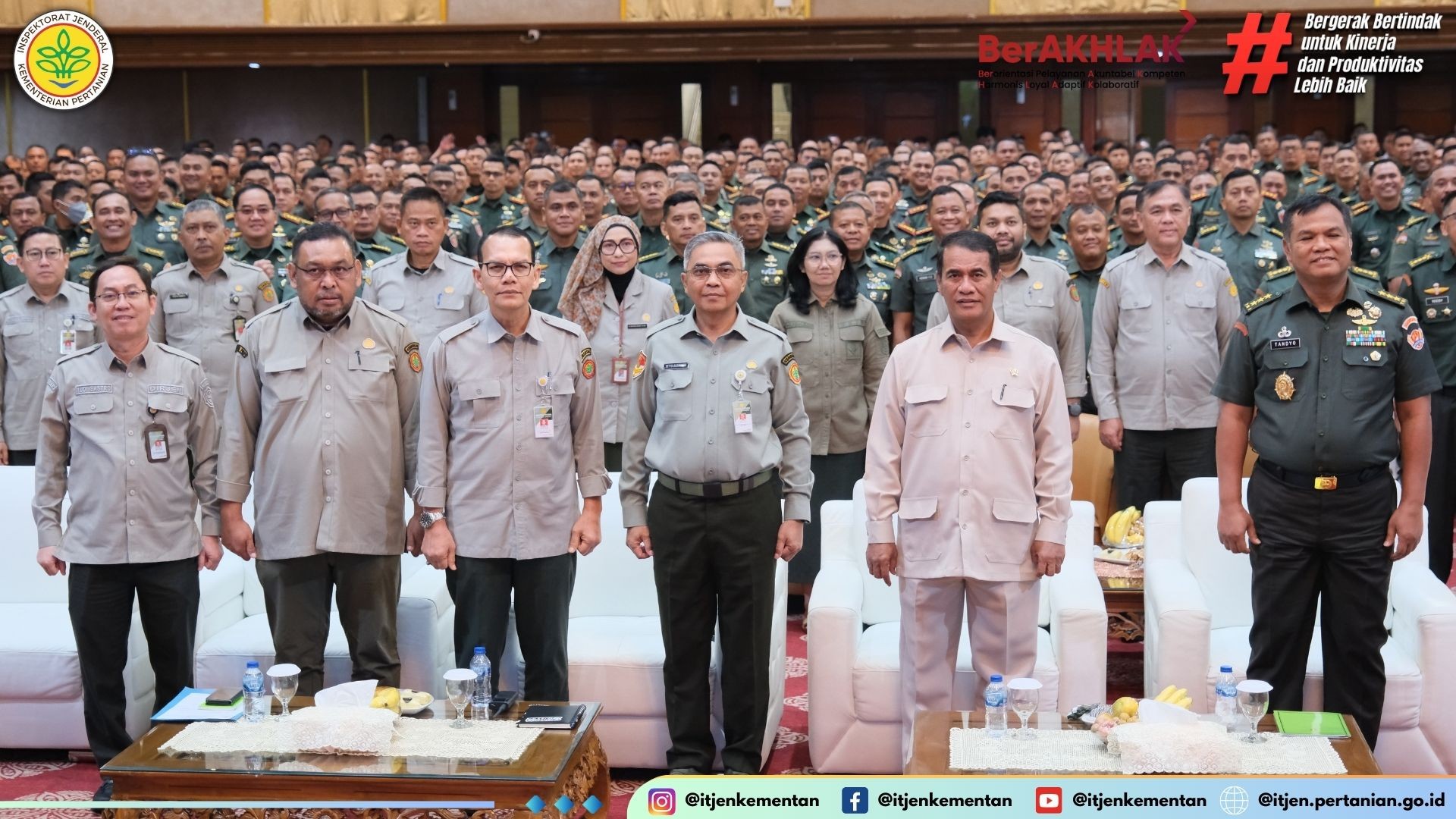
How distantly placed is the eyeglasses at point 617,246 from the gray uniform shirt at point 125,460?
66.8 inches

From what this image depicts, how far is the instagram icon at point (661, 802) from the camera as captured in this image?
2.82m

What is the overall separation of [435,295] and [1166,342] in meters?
2.61

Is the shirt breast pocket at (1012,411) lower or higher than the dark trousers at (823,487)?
higher

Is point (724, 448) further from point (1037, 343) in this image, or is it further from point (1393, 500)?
point (1393, 500)

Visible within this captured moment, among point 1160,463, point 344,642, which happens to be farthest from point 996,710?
point 1160,463

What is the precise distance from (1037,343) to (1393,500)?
0.95 metres

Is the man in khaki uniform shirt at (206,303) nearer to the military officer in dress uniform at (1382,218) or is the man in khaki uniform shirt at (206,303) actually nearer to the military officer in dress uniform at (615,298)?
the military officer in dress uniform at (615,298)

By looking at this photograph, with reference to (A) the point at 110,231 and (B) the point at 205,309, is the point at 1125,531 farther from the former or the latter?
(A) the point at 110,231

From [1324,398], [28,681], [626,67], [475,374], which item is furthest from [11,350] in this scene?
[626,67]

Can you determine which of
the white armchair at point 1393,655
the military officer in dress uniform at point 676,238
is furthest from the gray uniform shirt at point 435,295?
the white armchair at point 1393,655

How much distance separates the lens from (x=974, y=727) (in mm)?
3186

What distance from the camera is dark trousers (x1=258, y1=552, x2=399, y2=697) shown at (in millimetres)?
3688

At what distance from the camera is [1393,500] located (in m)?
3.49

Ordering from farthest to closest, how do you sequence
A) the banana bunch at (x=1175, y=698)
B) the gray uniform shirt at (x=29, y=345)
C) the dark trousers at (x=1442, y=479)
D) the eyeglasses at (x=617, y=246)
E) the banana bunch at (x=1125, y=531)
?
the gray uniform shirt at (x=29, y=345) < the dark trousers at (x=1442, y=479) < the eyeglasses at (x=617, y=246) < the banana bunch at (x=1125, y=531) < the banana bunch at (x=1175, y=698)
